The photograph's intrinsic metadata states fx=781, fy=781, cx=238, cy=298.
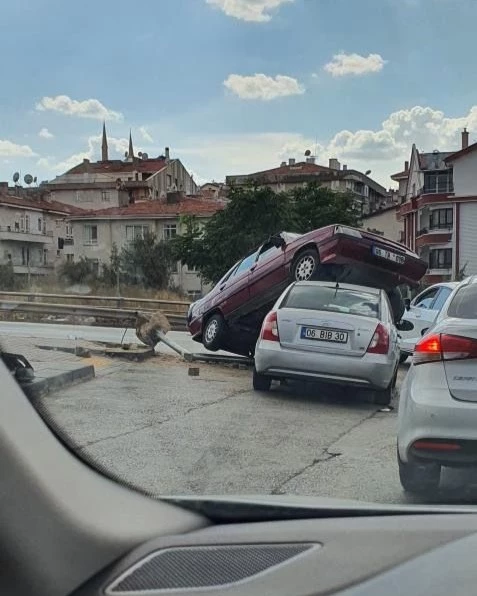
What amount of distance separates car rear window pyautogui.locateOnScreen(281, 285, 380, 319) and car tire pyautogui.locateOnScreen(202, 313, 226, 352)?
30cm

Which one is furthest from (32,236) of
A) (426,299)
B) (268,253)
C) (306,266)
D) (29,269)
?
(426,299)

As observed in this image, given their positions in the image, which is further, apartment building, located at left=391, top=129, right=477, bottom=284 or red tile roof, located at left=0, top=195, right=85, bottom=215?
red tile roof, located at left=0, top=195, right=85, bottom=215

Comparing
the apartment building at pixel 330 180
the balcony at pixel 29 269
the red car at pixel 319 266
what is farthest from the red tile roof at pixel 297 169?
the balcony at pixel 29 269

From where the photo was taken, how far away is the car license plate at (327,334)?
2.40m

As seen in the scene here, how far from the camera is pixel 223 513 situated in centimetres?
188

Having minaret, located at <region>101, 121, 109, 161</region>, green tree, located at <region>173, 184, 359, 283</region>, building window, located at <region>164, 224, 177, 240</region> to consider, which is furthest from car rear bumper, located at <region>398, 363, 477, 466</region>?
minaret, located at <region>101, 121, 109, 161</region>

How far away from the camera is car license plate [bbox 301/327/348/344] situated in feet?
7.89

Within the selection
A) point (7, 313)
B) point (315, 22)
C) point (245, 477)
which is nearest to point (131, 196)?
point (7, 313)

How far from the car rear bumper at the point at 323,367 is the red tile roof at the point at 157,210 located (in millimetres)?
454

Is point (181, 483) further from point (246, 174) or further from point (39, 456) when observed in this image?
point (246, 174)

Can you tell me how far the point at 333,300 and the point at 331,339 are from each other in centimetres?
19

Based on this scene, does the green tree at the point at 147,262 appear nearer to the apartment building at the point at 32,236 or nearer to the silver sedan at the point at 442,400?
the apartment building at the point at 32,236

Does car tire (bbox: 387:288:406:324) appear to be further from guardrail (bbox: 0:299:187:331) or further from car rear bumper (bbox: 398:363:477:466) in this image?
guardrail (bbox: 0:299:187:331)

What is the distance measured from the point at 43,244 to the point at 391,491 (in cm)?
124
